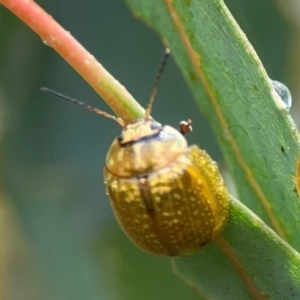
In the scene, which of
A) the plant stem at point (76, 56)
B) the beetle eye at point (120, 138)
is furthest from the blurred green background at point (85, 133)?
the plant stem at point (76, 56)

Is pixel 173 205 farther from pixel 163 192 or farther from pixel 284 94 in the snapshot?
pixel 284 94

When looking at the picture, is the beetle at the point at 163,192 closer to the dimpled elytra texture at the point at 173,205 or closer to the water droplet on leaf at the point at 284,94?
the dimpled elytra texture at the point at 173,205

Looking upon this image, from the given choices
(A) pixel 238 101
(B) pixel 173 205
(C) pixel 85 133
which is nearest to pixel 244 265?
(B) pixel 173 205

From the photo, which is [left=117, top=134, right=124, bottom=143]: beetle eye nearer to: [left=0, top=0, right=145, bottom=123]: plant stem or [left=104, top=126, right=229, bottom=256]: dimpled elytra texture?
[left=104, top=126, right=229, bottom=256]: dimpled elytra texture

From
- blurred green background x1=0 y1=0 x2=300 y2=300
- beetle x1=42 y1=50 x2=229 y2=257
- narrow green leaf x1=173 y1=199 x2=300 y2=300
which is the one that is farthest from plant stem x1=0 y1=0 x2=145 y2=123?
blurred green background x1=0 y1=0 x2=300 y2=300

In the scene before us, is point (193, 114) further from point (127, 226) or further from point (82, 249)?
point (127, 226)

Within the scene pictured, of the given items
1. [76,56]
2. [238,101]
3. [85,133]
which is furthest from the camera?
[85,133]

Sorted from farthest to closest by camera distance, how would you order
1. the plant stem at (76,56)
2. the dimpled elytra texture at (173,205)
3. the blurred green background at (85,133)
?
the blurred green background at (85,133)
the dimpled elytra texture at (173,205)
the plant stem at (76,56)
